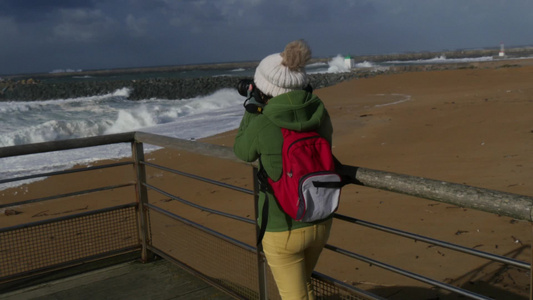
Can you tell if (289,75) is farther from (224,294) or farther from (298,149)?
(224,294)

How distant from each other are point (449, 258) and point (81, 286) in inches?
127

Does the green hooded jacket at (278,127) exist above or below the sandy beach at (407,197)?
above

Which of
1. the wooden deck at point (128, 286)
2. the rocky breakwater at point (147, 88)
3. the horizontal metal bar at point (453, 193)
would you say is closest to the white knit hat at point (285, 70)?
the horizontal metal bar at point (453, 193)

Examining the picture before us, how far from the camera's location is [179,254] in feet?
18.2

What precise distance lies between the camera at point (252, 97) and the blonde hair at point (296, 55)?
0.65 ft

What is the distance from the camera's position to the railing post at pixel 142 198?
4.27 meters

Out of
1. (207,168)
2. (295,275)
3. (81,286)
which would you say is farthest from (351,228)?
(207,168)

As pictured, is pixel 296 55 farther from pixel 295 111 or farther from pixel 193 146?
pixel 193 146

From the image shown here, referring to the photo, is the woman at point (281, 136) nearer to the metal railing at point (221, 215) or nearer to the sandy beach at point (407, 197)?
the metal railing at point (221, 215)

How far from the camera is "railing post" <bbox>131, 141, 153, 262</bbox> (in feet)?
14.0

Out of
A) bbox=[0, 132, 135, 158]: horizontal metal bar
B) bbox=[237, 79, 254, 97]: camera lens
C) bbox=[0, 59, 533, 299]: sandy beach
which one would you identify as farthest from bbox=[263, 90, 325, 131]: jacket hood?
bbox=[0, 59, 533, 299]: sandy beach

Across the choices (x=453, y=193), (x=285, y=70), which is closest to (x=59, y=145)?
(x=285, y=70)

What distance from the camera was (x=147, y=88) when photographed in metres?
42.0

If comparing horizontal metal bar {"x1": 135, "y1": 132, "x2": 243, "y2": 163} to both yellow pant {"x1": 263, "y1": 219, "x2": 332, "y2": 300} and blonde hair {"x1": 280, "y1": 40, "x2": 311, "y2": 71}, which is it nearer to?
yellow pant {"x1": 263, "y1": 219, "x2": 332, "y2": 300}
